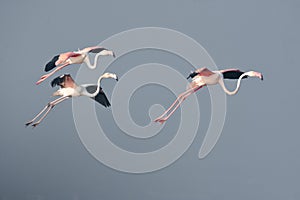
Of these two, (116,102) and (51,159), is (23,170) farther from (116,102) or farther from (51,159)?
(116,102)

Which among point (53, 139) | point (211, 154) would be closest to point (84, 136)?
point (53, 139)

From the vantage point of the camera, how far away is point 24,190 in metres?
3.15

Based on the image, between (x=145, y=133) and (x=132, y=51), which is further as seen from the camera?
Answer: (x=132, y=51)

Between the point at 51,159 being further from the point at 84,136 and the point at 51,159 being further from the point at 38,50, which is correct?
the point at 38,50

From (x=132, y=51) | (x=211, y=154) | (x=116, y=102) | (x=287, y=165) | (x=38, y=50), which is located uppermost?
(x=38, y=50)

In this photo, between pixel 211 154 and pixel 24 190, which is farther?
pixel 24 190

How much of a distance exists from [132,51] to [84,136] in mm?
558

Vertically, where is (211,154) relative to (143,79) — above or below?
below

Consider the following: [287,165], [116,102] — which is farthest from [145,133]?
[287,165]

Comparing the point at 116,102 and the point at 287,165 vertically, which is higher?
the point at 116,102

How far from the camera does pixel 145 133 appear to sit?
9.34 ft

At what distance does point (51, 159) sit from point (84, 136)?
293 millimetres

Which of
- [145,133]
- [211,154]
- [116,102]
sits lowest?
[211,154]

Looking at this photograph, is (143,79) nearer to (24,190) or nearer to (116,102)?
(116,102)
